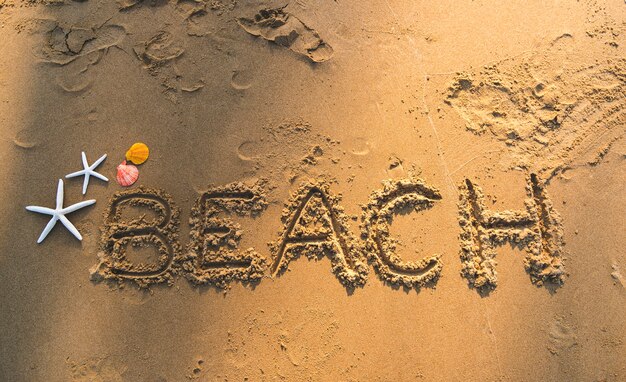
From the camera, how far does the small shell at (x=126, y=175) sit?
9.80 feet

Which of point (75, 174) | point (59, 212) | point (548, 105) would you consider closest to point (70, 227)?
point (59, 212)

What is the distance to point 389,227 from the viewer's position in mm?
2936

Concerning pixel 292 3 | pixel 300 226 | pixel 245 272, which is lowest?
pixel 245 272

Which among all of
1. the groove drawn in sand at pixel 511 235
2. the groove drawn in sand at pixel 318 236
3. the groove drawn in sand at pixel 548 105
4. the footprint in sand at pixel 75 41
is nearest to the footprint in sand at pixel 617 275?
the groove drawn in sand at pixel 511 235

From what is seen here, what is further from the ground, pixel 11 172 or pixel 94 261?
pixel 11 172

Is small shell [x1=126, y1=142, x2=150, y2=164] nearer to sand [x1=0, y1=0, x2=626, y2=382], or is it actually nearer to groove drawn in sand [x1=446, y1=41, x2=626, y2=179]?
sand [x1=0, y1=0, x2=626, y2=382]

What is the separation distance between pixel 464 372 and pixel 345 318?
876mm

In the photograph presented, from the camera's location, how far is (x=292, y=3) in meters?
3.37

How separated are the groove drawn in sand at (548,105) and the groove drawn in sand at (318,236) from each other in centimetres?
129

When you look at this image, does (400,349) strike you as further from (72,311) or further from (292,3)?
(292,3)

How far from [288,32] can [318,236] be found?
5.61ft

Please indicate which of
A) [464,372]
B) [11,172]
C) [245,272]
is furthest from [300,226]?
[11,172]

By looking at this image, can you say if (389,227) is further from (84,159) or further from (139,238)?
(84,159)

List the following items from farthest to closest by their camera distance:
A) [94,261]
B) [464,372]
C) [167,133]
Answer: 1. [167,133]
2. [94,261]
3. [464,372]
